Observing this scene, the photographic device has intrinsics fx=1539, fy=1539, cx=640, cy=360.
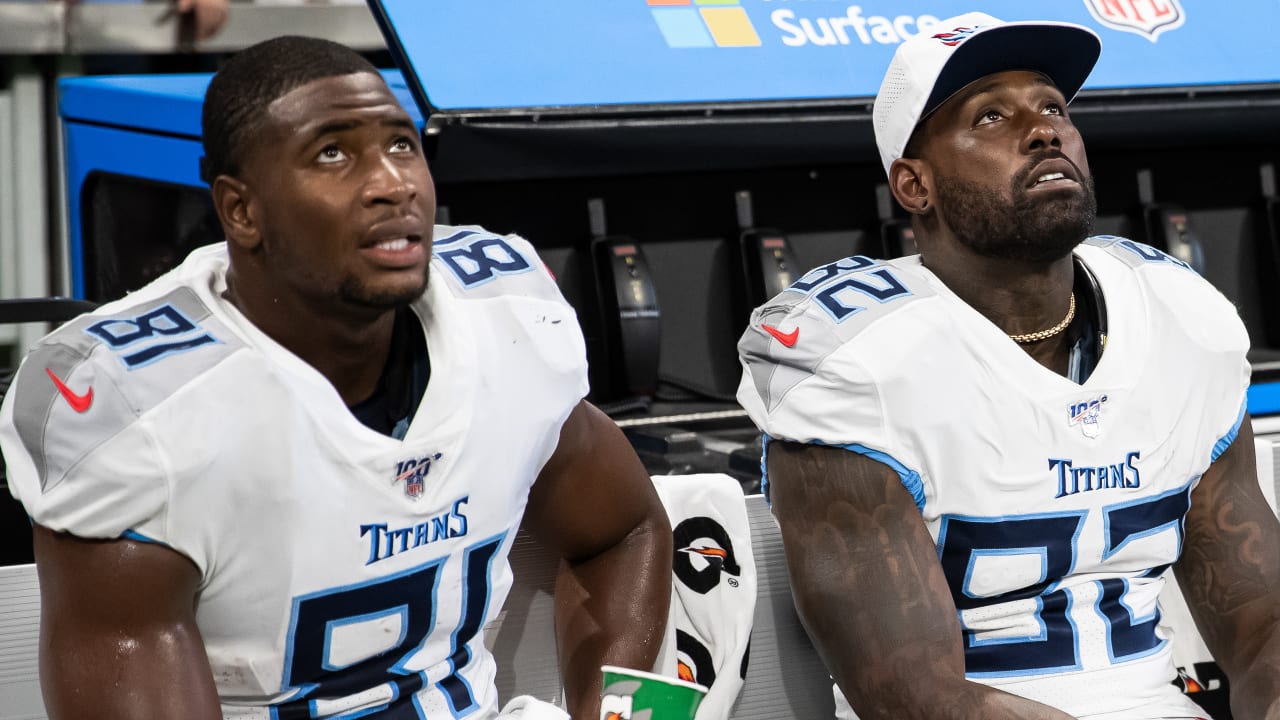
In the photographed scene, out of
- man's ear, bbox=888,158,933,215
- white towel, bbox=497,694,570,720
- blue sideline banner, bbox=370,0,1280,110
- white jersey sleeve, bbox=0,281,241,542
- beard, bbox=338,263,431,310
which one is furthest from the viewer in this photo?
blue sideline banner, bbox=370,0,1280,110

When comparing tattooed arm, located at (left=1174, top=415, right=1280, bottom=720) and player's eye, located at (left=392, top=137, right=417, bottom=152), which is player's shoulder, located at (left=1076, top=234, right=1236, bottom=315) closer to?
tattooed arm, located at (left=1174, top=415, right=1280, bottom=720)

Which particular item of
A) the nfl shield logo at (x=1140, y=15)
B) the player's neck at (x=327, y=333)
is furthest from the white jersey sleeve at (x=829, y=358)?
the nfl shield logo at (x=1140, y=15)

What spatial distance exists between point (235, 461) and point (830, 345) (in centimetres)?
70

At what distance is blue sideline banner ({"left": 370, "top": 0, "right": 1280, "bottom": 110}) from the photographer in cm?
252

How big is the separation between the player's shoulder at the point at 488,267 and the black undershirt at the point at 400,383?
0.06 metres

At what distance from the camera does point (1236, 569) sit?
1901 millimetres

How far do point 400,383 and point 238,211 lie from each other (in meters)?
0.24

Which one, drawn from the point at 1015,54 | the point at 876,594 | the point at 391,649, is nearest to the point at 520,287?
the point at 391,649

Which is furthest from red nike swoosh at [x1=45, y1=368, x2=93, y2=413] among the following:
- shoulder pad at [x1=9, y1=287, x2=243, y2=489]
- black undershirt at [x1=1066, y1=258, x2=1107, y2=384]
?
black undershirt at [x1=1066, y1=258, x2=1107, y2=384]

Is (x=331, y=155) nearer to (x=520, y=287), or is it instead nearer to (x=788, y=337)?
(x=520, y=287)

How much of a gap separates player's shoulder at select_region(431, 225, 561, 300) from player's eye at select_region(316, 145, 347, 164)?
208 millimetres

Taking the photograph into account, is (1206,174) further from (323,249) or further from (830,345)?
(323,249)

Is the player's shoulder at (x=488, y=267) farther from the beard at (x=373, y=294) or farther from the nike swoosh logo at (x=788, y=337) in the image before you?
the nike swoosh logo at (x=788, y=337)

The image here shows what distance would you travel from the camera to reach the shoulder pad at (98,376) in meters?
1.34
